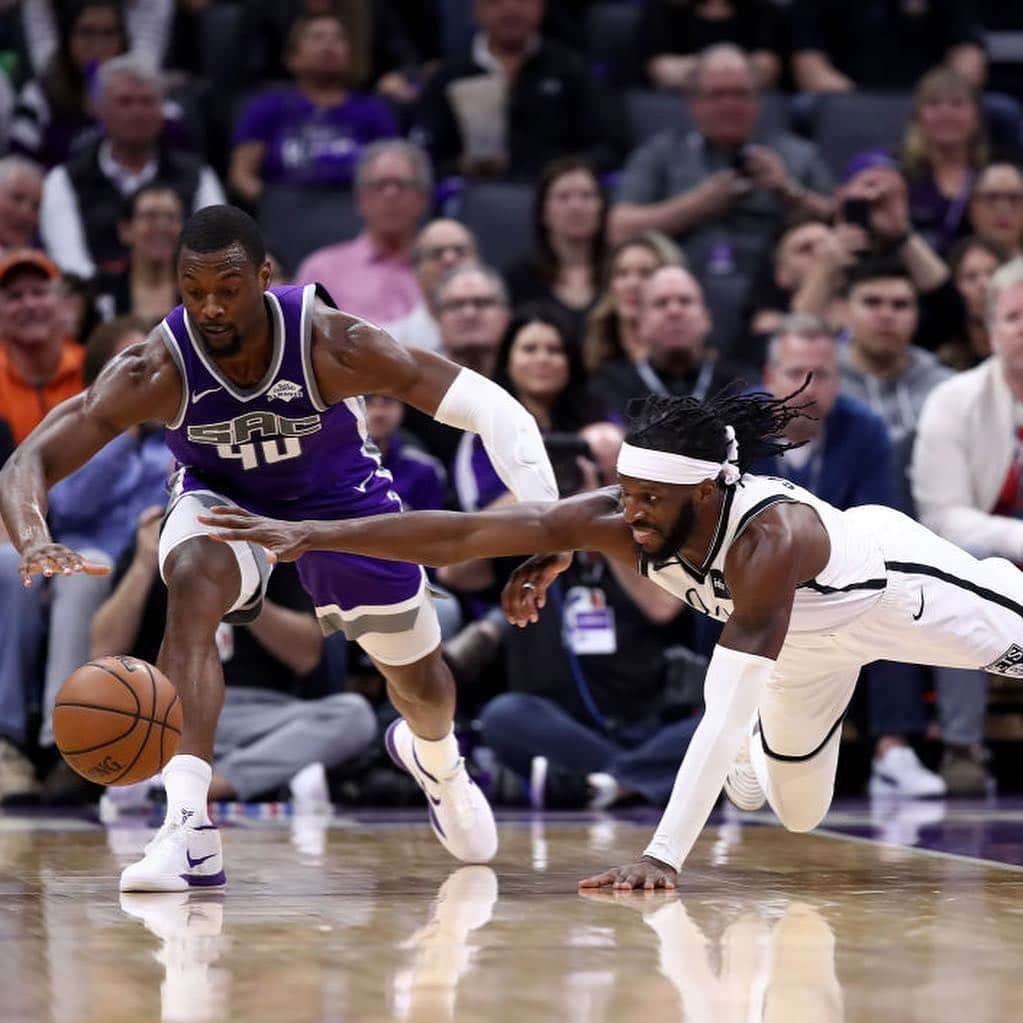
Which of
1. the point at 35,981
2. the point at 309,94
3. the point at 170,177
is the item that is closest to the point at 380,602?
the point at 35,981

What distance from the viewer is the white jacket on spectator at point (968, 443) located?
25.9ft

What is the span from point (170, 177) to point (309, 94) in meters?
1.08

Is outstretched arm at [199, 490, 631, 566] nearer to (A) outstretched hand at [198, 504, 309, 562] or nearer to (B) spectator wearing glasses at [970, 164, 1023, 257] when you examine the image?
(A) outstretched hand at [198, 504, 309, 562]

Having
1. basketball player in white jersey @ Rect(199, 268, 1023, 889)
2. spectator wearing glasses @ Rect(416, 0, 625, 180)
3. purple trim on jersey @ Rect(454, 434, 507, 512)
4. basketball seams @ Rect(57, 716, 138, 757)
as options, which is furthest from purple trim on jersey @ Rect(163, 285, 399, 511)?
spectator wearing glasses @ Rect(416, 0, 625, 180)

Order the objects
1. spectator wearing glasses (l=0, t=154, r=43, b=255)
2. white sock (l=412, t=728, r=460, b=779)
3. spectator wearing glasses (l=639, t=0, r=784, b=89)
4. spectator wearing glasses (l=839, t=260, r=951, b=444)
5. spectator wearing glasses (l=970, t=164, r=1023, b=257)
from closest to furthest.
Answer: white sock (l=412, t=728, r=460, b=779) → spectator wearing glasses (l=839, t=260, r=951, b=444) → spectator wearing glasses (l=0, t=154, r=43, b=255) → spectator wearing glasses (l=970, t=164, r=1023, b=257) → spectator wearing glasses (l=639, t=0, r=784, b=89)

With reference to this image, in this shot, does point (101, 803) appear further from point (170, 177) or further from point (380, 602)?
point (170, 177)

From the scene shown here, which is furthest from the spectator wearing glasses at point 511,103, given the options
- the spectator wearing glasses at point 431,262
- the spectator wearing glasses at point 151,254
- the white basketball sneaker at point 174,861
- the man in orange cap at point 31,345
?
the white basketball sneaker at point 174,861

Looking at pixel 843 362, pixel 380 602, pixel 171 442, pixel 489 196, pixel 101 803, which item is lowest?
pixel 101 803

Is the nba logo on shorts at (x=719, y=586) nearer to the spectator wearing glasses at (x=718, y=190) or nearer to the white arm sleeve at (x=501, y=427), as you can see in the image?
the white arm sleeve at (x=501, y=427)

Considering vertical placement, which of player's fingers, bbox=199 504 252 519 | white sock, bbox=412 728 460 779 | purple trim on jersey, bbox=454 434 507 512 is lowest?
white sock, bbox=412 728 460 779

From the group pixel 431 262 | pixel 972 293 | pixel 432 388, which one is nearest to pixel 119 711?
pixel 432 388

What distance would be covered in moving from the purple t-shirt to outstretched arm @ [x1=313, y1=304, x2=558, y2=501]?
544 centimetres

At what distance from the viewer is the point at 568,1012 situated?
3.24 m

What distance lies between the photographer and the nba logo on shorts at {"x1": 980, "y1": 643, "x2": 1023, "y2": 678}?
17.3 feet
